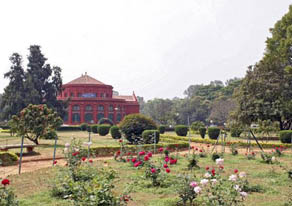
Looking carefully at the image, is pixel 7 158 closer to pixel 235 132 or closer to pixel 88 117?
pixel 235 132

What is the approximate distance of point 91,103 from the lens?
54.0m

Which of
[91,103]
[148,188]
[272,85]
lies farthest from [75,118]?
[148,188]

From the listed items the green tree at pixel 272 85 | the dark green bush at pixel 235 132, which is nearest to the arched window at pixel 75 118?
the dark green bush at pixel 235 132

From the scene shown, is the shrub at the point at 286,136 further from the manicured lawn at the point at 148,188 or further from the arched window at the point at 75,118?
the arched window at the point at 75,118

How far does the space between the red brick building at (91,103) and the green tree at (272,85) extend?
89.7ft

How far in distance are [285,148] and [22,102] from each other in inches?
1249

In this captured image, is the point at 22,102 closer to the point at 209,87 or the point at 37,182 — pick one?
the point at 37,182

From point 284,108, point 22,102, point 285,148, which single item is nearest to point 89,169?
point 285,148

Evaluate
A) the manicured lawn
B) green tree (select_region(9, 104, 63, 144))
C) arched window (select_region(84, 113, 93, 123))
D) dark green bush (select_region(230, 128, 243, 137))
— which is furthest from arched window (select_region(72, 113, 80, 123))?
the manicured lawn

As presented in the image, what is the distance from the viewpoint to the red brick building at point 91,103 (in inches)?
A: 2117

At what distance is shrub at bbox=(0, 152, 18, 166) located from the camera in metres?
13.4

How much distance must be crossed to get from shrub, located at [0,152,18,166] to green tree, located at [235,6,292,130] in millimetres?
21427

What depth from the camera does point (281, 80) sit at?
94.7 feet

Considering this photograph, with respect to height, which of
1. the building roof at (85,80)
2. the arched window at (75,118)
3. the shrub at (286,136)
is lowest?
the shrub at (286,136)
